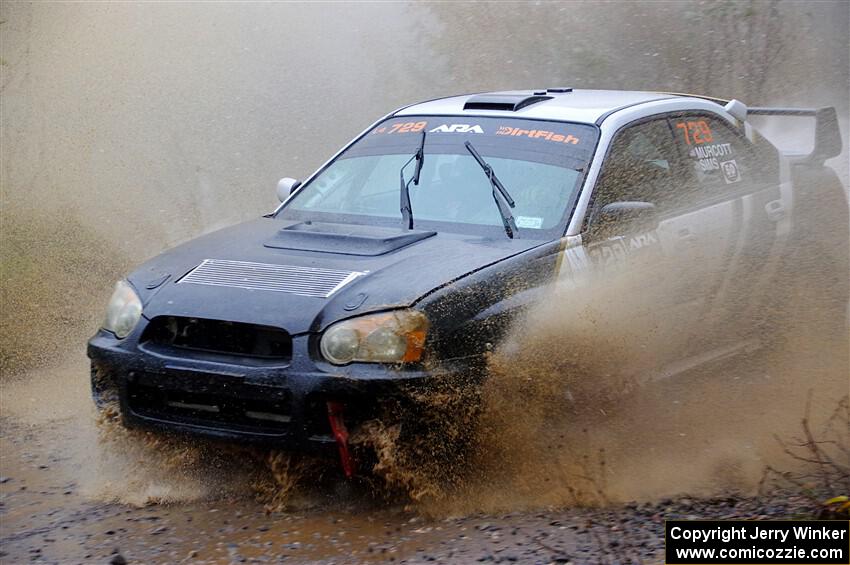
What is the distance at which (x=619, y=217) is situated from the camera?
491 cm

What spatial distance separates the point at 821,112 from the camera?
6430 mm

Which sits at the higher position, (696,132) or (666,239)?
(696,132)

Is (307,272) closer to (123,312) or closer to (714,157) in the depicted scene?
(123,312)

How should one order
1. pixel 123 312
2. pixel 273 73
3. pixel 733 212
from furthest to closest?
pixel 273 73 → pixel 733 212 → pixel 123 312

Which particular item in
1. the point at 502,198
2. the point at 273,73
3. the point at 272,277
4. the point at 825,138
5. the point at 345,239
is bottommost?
the point at 272,277

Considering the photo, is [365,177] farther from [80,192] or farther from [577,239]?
[80,192]

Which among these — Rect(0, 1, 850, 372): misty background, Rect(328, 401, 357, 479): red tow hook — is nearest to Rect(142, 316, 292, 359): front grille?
Answer: Rect(328, 401, 357, 479): red tow hook

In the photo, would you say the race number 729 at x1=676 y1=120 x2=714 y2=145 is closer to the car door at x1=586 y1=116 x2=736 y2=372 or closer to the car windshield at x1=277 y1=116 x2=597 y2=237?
the car door at x1=586 y1=116 x2=736 y2=372

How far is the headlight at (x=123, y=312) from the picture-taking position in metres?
4.49

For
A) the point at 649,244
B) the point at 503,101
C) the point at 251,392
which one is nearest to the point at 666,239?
the point at 649,244

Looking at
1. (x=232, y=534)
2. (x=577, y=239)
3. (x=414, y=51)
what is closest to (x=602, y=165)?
(x=577, y=239)

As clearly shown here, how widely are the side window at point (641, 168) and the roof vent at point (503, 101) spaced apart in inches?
21.6

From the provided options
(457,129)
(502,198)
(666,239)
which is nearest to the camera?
(502,198)

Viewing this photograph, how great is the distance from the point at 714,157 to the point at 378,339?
2623 mm
